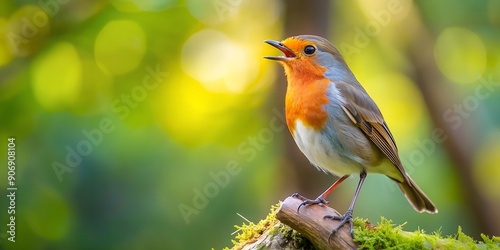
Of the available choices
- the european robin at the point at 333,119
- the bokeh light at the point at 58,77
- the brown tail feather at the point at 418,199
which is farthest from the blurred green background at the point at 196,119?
the european robin at the point at 333,119

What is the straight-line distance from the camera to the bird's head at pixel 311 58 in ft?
13.0

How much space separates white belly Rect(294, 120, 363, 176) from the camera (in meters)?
3.69

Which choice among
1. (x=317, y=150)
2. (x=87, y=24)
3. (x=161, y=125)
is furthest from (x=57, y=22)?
(x=317, y=150)

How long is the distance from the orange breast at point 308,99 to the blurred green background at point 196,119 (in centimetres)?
174

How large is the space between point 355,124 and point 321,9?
210 centimetres

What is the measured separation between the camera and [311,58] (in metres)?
3.99

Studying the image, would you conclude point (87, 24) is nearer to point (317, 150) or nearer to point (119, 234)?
point (119, 234)

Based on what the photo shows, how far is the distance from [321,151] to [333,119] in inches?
8.6

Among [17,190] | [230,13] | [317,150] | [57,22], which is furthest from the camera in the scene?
[230,13]

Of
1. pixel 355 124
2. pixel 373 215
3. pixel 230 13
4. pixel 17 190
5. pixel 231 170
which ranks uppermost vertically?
pixel 230 13

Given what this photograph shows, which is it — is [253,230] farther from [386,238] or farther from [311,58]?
[311,58]

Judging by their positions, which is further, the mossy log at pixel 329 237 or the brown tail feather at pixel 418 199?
the brown tail feather at pixel 418 199

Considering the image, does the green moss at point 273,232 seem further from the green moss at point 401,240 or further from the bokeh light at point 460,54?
the bokeh light at point 460,54

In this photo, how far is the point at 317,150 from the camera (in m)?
3.71
